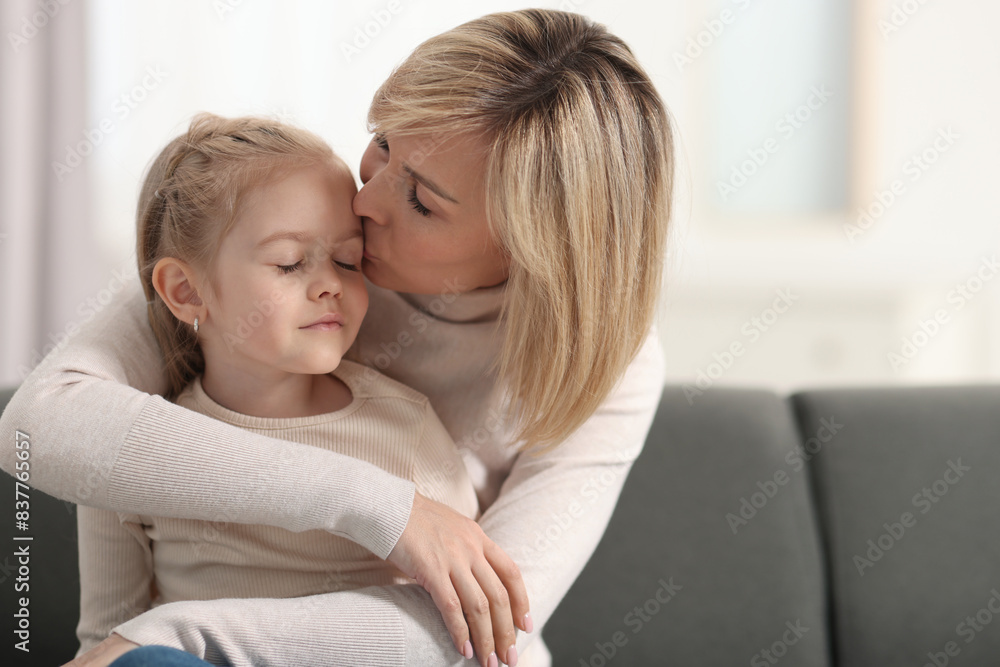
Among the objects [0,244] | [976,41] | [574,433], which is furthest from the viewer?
[976,41]

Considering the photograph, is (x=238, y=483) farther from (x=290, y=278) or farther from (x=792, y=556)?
(x=792, y=556)

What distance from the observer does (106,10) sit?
2.11 metres

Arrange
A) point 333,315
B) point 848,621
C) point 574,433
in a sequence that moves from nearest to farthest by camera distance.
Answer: point 333,315, point 574,433, point 848,621

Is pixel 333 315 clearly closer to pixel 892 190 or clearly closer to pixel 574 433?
pixel 574 433

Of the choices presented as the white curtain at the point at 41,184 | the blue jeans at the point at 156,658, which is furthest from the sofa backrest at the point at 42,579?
the white curtain at the point at 41,184

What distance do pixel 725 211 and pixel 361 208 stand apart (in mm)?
1577

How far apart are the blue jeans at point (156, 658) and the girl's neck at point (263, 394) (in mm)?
353

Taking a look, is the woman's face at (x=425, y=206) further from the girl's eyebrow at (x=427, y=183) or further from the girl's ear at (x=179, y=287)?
the girl's ear at (x=179, y=287)

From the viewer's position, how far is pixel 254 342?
936 mm

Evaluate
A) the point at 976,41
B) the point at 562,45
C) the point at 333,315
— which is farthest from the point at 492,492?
the point at 976,41

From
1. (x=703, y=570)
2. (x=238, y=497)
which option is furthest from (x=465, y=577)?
(x=703, y=570)

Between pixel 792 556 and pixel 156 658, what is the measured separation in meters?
1.02

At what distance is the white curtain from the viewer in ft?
6.65

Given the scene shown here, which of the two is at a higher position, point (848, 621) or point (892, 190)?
point (892, 190)
